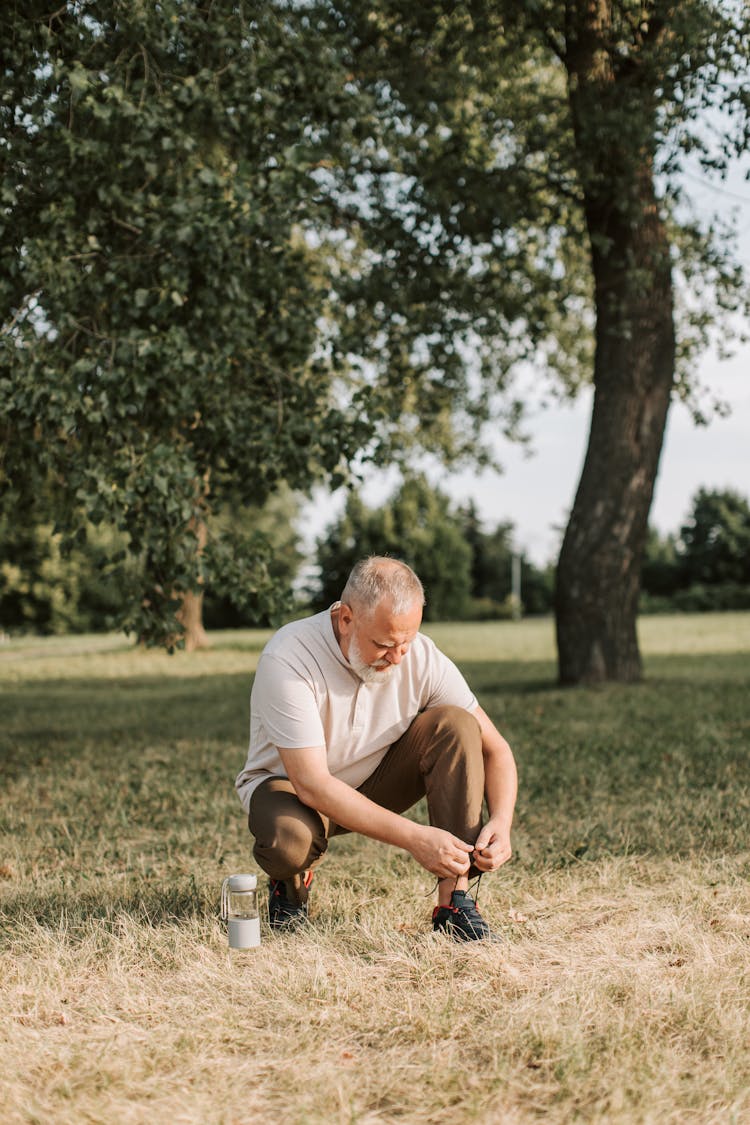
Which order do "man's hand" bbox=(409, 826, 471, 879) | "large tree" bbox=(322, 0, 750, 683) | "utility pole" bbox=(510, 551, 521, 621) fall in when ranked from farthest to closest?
"utility pole" bbox=(510, 551, 521, 621)
"large tree" bbox=(322, 0, 750, 683)
"man's hand" bbox=(409, 826, 471, 879)

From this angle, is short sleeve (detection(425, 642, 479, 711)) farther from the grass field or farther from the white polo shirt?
the grass field

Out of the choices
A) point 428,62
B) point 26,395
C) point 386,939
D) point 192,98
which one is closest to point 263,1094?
point 386,939

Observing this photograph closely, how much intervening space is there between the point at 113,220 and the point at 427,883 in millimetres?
4760

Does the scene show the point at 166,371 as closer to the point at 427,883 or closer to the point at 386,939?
the point at 427,883

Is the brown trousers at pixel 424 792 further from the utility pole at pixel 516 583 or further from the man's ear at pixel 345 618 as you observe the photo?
the utility pole at pixel 516 583

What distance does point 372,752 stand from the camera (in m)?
3.98

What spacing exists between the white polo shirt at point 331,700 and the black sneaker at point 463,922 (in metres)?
0.59

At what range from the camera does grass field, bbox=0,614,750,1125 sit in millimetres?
2666

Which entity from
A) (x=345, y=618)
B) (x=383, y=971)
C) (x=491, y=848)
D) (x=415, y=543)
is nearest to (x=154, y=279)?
(x=345, y=618)

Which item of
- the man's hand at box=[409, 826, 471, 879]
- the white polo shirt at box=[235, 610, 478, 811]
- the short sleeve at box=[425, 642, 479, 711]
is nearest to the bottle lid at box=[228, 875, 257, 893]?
the white polo shirt at box=[235, 610, 478, 811]

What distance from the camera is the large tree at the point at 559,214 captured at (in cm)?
948

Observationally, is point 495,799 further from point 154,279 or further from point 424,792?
point 154,279

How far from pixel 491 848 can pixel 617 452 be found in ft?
27.1

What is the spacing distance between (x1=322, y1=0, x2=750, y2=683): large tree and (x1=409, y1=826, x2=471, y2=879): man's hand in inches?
273
